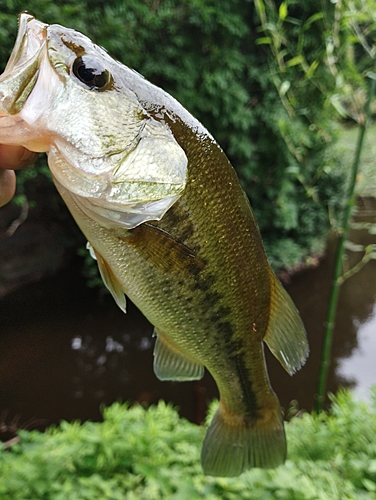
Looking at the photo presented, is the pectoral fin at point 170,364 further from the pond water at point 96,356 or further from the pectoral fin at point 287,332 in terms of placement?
the pond water at point 96,356

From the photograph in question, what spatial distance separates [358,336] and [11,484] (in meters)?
3.65

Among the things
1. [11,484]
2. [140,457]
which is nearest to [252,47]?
[140,457]

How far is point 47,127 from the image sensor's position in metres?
0.61

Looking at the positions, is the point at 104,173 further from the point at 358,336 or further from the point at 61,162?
the point at 358,336

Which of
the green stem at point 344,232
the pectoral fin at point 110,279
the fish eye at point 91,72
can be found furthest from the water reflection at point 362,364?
the fish eye at point 91,72

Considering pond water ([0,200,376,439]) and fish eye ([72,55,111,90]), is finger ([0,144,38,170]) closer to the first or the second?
fish eye ([72,55,111,90])

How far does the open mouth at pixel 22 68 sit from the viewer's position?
586 millimetres

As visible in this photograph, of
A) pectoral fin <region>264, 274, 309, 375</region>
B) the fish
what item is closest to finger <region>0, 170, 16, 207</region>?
the fish

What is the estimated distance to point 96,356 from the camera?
3848 mm

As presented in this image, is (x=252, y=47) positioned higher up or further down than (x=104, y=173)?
further down

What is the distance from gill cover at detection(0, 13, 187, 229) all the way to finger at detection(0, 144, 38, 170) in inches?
6.2

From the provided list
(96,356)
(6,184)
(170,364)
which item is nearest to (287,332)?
(170,364)

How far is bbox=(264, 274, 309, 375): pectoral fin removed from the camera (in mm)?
904

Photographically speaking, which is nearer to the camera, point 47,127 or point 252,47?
point 47,127
